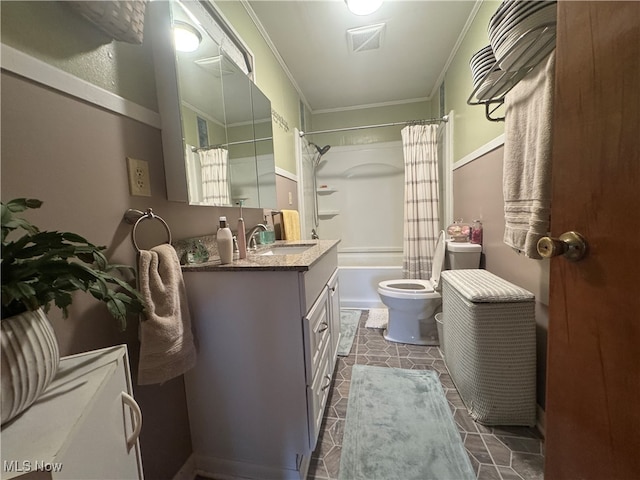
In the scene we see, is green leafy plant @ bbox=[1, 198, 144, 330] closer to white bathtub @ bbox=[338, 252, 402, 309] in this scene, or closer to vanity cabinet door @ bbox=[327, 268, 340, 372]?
vanity cabinet door @ bbox=[327, 268, 340, 372]

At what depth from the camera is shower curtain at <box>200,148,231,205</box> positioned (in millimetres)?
1211

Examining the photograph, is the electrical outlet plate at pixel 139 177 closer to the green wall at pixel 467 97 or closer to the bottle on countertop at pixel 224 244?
the bottle on countertop at pixel 224 244

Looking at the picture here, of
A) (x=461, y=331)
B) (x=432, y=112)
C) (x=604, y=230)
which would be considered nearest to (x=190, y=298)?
(x=604, y=230)

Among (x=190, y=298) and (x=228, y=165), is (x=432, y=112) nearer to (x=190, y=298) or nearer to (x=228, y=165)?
(x=228, y=165)

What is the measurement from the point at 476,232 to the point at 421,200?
879 millimetres

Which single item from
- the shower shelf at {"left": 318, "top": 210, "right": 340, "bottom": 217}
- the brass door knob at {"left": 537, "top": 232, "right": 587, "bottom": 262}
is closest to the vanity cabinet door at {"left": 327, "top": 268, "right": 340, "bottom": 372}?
the brass door knob at {"left": 537, "top": 232, "right": 587, "bottom": 262}

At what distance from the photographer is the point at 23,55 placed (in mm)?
639

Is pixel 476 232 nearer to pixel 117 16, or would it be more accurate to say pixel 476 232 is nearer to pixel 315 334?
pixel 315 334

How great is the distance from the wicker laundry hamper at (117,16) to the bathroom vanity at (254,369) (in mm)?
796

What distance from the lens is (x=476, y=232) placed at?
6.48 ft

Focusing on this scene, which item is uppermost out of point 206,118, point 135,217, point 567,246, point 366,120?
point 366,120

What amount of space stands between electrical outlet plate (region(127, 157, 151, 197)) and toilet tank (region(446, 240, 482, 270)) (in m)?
1.94

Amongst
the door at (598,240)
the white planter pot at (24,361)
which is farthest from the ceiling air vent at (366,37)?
the white planter pot at (24,361)

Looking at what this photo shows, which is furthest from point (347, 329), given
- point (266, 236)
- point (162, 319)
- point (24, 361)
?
point (24, 361)
